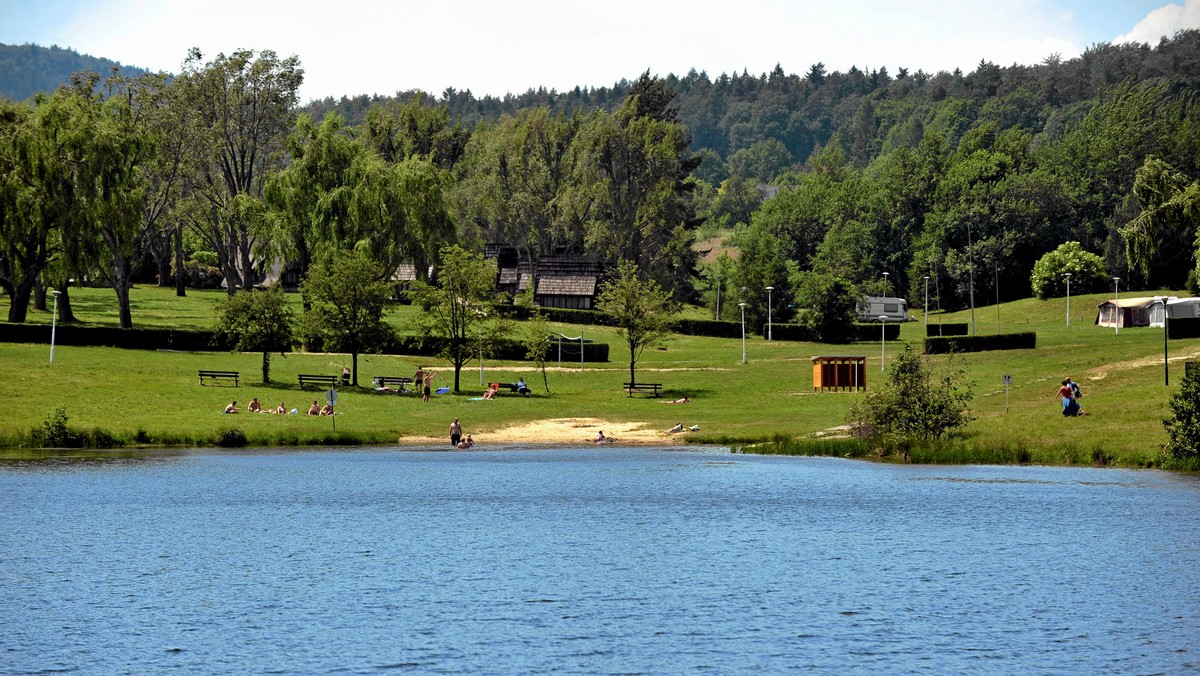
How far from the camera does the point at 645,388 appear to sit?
8412cm

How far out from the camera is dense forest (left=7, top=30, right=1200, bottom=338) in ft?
345

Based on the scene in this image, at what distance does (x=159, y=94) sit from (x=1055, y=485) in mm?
85588

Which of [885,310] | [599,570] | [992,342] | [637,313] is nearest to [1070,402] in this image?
[599,570]

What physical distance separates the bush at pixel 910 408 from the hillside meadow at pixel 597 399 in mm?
1303

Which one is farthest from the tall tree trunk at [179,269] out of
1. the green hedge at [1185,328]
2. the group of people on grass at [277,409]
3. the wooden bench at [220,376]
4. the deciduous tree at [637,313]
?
the green hedge at [1185,328]

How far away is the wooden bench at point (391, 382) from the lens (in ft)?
272

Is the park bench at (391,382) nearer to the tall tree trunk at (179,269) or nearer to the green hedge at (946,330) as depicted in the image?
the tall tree trunk at (179,269)

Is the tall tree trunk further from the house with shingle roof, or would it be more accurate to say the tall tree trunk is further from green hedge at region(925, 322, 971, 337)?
green hedge at region(925, 322, 971, 337)

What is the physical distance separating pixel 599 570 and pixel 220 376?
47812 millimetres

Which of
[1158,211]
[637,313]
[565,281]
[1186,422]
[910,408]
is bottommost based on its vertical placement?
[1186,422]

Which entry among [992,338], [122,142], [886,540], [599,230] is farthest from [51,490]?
[599,230]

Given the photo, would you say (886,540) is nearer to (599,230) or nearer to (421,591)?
(421,591)

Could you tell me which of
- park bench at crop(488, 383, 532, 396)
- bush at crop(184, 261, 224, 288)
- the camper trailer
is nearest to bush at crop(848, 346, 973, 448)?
park bench at crop(488, 383, 532, 396)

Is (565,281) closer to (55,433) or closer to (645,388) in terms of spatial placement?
(645,388)
